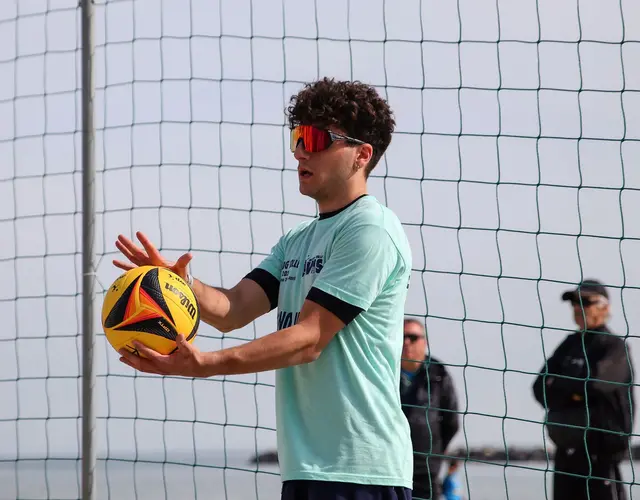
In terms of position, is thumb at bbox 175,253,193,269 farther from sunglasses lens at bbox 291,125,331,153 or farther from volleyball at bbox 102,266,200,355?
sunglasses lens at bbox 291,125,331,153

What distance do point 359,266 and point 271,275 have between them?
56 cm

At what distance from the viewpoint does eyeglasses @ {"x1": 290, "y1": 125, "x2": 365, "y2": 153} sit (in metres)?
3.12

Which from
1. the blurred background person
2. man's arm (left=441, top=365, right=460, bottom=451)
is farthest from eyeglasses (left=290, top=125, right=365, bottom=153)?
the blurred background person

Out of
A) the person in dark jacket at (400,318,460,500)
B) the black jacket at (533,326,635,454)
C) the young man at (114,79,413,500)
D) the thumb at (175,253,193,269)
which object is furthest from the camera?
the person in dark jacket at (400,318,460,500)

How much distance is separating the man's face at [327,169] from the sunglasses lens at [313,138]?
1 cm

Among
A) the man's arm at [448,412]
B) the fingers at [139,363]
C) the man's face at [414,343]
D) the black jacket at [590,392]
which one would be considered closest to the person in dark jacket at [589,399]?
the black jacket at [590,392]

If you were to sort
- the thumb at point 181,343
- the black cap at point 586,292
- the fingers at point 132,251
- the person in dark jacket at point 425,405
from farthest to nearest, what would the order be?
the person in dark jacket at point 425,405
the black cap at point 586,292
the fingers at point 132,251
the thumb at point 181,343

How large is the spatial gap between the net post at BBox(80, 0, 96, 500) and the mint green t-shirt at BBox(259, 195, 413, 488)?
177 centimetres

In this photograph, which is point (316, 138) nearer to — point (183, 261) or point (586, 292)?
point (183, 261)

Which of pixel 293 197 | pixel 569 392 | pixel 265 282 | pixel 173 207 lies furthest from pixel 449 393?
pixel 265 282

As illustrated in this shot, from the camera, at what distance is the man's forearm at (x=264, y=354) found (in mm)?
2680

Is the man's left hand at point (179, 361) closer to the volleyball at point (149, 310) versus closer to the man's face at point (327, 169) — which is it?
the volleyball at point (149, 310)

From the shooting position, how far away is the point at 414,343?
5.45 m

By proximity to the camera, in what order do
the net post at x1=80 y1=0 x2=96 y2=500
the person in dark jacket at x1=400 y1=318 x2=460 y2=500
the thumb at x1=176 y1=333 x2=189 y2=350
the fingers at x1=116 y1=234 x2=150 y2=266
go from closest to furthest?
the thumb at x1=176 y1=333 x2=189 y2=350, the fingers at x1=116 y1=234 x2=150 y2=266, the net post at x1=80 y1=0 x2=96 y2=500, the person in dark jacket at x1=400 y1=318 x2=460 y2=500
